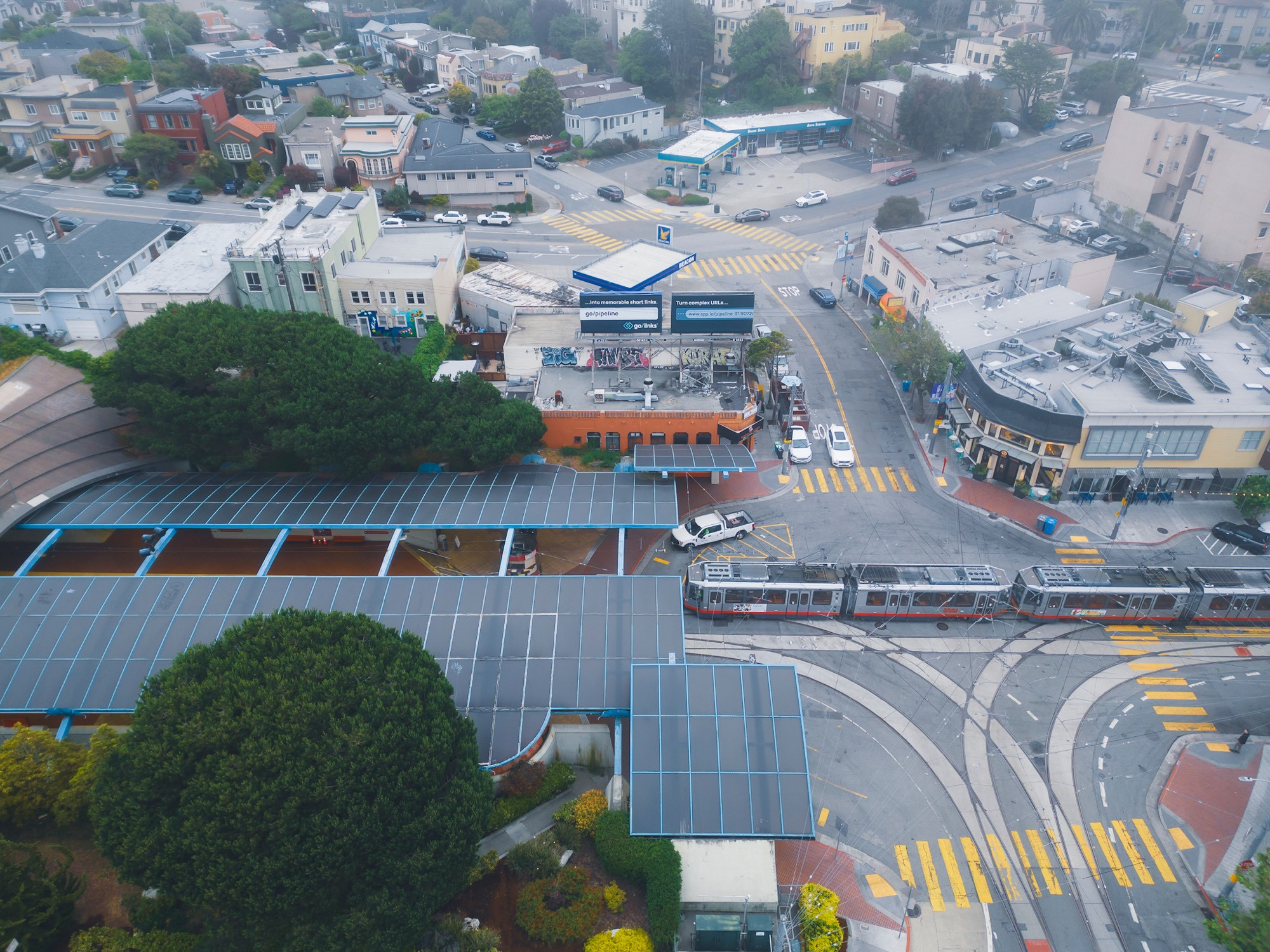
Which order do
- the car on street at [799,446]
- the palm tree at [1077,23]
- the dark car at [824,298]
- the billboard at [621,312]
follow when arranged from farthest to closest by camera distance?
the palm tree at [1077,23]
the dark car at [824,298]
the car on street at [799,446]
the billboard at [621,312]

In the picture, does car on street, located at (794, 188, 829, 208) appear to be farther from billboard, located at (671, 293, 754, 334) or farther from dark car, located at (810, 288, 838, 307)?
billboard, located at (671, 293, 754, 334)

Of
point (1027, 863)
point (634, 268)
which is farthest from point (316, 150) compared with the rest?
point (1027, 863)

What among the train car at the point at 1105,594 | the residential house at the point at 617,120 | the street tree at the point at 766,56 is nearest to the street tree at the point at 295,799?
the train car at the point at 1105,594

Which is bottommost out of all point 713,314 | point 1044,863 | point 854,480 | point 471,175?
point 1044,863

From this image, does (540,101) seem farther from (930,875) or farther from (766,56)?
(930,875)

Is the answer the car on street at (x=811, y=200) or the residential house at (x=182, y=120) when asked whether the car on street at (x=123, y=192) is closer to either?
the residential house at (x=182, y=120)

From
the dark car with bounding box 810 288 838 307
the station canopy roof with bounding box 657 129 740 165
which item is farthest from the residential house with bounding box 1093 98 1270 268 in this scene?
the station canopy roof with bounding box 657 129 740 165

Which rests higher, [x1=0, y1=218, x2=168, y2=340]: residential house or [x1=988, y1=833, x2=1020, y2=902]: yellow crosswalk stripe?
[x1=0, y1=218, x2=168, y2=340]: residential house
